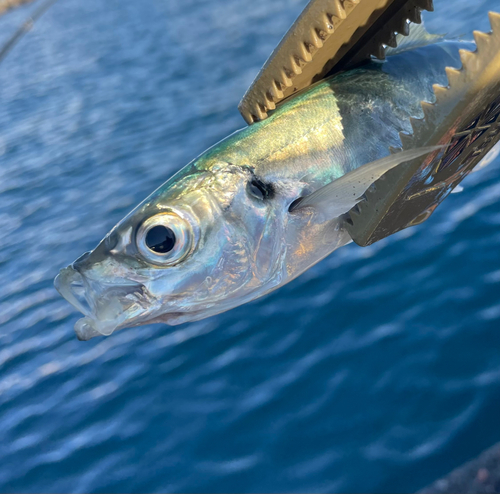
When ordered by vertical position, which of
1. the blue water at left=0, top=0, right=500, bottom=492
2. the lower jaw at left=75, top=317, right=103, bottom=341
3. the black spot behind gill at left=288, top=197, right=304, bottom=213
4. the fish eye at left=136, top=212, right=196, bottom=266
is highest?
the fish eye at left=136, top=212, right=196, bottom=266

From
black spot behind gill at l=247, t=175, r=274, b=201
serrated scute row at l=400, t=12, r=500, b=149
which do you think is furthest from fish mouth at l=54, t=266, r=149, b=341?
serrated scute row at l=400, t=12, r=500, b=149

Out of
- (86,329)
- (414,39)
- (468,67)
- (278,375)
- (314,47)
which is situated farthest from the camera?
(278,375)

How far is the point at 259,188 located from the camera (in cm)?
200

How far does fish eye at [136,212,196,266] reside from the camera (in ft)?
6.44

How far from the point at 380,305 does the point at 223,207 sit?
4772 mm

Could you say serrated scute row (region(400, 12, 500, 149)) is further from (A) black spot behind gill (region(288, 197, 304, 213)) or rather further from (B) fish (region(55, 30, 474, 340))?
(A) black spot behind gill (region(288, 197, 304, 213))

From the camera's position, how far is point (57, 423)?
261 inches

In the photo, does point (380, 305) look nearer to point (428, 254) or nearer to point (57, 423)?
point (428, 254)

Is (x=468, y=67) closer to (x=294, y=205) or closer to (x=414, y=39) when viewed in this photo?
(x=294, y=205)

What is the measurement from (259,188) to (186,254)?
363 mm

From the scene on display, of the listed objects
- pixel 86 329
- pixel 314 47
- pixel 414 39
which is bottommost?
pixel 86 329

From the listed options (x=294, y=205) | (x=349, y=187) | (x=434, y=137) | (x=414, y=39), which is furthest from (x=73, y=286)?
(x=414, y=39)

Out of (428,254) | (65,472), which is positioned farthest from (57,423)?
(428,254)

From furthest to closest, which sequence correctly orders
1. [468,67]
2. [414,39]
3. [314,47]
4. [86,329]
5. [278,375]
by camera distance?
[278,375], [414,39], [86,329], [314,47], [468,67]
